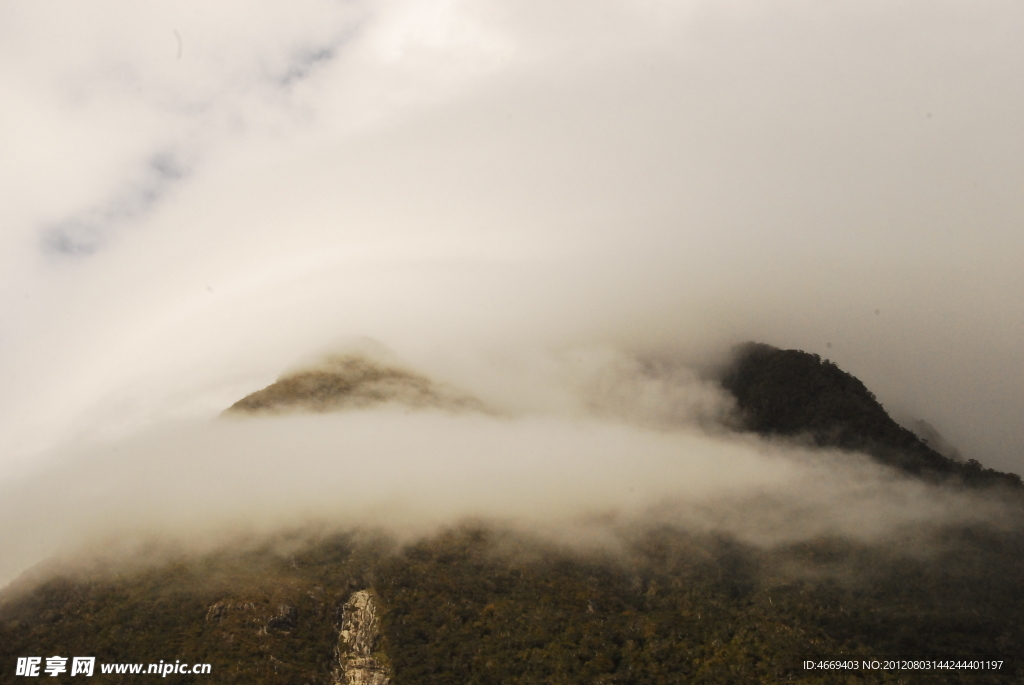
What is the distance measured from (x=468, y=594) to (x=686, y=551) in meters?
51.8

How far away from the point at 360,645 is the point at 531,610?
32.6 m

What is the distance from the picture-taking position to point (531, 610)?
139 metres

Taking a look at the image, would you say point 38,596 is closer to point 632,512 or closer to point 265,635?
point 265,635

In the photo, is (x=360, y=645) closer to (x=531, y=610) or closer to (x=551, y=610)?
(x=531, y=610)

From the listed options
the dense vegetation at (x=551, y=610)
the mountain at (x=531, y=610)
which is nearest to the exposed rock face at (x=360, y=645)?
the mountain at (x=531, y=610)

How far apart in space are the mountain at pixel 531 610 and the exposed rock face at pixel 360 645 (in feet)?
1.16

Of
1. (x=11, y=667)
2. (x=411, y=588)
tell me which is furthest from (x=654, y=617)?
(x=11, y=667)

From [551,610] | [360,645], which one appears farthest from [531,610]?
[360,645]

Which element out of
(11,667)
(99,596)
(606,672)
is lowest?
(606,672)

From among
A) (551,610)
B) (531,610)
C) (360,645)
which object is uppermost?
(531,610)

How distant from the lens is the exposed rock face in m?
125

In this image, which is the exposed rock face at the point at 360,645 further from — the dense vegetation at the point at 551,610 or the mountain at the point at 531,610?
the dense vegetation at the point at 551,610

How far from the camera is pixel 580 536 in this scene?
173 m

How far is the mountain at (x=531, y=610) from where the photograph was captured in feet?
393
